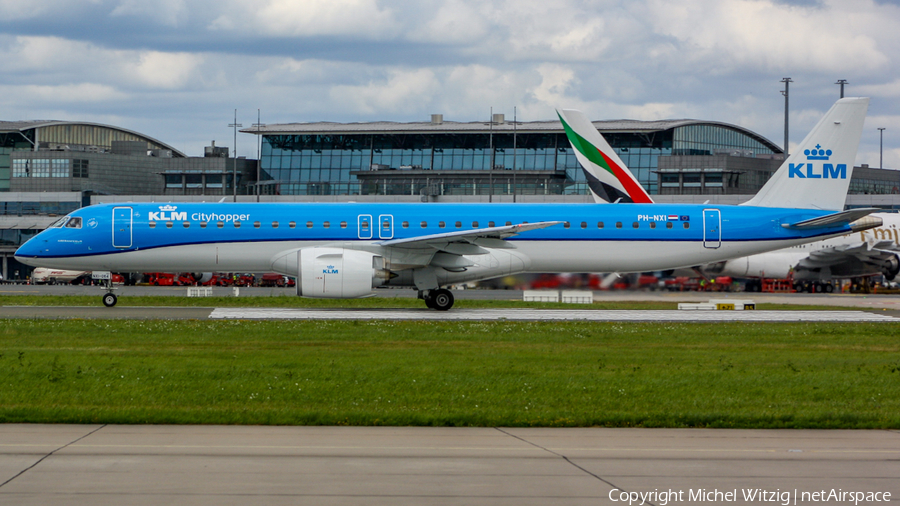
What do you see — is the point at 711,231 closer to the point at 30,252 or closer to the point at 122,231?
the point at 122,231

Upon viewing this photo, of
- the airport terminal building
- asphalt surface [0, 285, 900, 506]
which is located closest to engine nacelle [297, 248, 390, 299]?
asphalt surface [0, 285, 900, 506]

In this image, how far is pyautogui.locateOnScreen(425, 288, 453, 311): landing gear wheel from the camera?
3381cm

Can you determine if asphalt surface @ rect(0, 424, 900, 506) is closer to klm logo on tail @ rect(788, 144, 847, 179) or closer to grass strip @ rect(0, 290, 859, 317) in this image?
grass strip @ rect(0, 290, 859, 317)

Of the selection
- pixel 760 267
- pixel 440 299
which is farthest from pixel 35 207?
pixel 440 299

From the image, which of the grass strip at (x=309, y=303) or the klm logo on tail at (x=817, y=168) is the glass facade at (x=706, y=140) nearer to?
the klm logo on tail at (x=817, y=168)

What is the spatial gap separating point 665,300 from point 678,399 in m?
26.8

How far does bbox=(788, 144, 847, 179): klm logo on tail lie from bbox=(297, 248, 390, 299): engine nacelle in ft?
63.7

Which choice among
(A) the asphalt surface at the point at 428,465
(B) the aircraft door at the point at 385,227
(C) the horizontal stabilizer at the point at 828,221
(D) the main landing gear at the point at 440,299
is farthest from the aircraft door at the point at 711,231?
(A) the asphalt surface at the point at 428,465

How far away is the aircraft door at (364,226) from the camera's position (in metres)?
33.7

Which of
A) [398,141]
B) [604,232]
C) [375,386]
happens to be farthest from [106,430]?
[398,141]

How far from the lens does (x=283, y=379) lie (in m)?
15.8

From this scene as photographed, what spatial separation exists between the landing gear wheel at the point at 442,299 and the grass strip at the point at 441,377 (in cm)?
810

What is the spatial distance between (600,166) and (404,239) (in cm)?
2186

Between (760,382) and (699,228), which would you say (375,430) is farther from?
(699,228)
